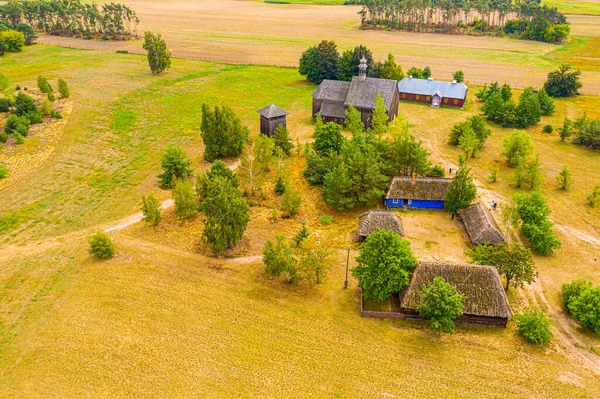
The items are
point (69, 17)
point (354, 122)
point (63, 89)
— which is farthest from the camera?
point (69, 17)

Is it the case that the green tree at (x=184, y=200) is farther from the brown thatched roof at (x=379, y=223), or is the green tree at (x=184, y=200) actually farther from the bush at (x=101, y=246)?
the brown thatched roof at (x=379, y=223)

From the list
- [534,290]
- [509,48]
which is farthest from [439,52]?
[534,290]

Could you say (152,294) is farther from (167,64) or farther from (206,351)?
(167,64)

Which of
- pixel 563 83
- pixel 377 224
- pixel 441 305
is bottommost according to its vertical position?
pixel 441 305

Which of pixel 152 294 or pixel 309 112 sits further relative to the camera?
pixel 309 112

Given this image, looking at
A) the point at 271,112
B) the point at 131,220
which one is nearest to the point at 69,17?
the point at 271,112

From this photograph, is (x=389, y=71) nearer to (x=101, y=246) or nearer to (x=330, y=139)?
(x=330, y=139)

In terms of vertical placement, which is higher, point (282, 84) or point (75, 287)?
point (282, 84)
